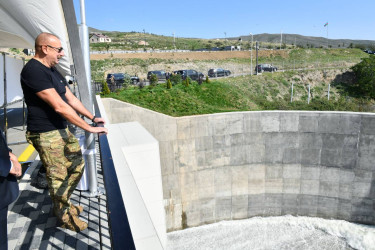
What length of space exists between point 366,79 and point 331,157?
1006 inches

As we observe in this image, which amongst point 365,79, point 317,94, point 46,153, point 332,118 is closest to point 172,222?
point 332,118

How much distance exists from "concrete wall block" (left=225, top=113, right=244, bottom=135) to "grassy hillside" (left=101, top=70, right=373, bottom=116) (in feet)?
8.04

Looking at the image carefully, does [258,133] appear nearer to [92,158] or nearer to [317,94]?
[92,158]

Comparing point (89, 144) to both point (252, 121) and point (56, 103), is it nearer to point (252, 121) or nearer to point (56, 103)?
point (56, 103)

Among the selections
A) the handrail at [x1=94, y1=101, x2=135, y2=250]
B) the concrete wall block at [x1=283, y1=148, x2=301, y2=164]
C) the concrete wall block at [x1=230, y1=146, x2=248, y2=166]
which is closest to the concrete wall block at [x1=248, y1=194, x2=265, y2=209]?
the concrete wall block at [x1=230, y1=146, x2=248, y2=166]

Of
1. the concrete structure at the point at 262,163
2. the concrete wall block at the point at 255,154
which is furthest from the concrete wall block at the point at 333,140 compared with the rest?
the concrete wall block at the point at 255,154

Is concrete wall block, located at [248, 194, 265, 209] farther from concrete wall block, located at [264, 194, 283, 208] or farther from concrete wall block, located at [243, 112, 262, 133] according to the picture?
concrete wall block, located at [243, 112, 262, 133]

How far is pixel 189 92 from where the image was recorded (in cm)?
2220

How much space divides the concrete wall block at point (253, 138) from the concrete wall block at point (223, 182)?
1897 mm

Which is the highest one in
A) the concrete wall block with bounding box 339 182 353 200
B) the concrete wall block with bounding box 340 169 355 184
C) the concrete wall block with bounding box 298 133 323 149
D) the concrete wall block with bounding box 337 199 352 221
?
the concrete wall block with bounding box 298 133 323 149

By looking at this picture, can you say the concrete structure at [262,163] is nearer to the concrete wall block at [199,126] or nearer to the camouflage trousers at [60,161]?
the concrete wall block at [199,126]

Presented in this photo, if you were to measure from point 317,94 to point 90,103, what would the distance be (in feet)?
124

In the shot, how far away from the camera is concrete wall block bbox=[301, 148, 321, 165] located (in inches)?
625

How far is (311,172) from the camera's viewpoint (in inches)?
635
